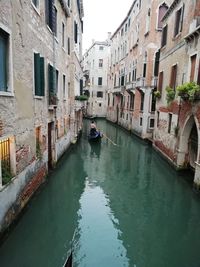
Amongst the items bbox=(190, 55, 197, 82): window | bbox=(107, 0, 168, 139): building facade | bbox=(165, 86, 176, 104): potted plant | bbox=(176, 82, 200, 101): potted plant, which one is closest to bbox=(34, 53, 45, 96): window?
bbox=(176, 82, 200, 101): potted plant

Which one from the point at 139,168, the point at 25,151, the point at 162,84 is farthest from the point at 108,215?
the point at 162,84

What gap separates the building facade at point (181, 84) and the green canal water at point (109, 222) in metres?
1.07

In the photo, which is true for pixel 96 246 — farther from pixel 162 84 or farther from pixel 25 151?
pixel 162 84

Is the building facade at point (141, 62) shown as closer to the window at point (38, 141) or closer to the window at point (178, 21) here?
the window at point (178, 21)

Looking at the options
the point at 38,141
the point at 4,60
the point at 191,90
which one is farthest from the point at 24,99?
the point at 191,90

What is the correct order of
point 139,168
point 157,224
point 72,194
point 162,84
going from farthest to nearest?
point 162,84 → point 139,168 → point 72,194 → point 157,224

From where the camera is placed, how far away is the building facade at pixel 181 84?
24.8 feet

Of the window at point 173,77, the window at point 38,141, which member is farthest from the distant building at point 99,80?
the window at point 38,141

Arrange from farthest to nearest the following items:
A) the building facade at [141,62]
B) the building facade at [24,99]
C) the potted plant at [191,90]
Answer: the building facade at [141,62] → the potted plant at [191,90] → the building facade at [24,99]

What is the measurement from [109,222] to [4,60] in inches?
171

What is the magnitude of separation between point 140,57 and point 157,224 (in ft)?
46.1

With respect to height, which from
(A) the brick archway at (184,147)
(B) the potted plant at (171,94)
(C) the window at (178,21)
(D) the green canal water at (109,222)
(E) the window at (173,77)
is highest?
(C) the window at (178,21)

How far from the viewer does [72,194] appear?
672 cm

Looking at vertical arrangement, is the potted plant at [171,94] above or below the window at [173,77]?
below
